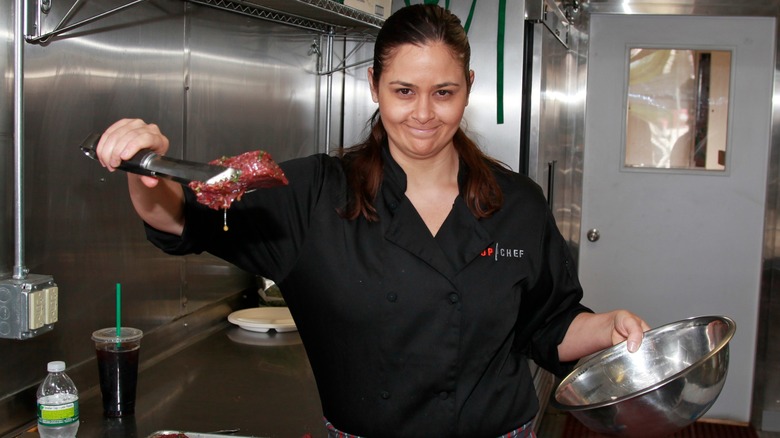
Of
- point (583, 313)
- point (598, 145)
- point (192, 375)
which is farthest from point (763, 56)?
point (192, 375)

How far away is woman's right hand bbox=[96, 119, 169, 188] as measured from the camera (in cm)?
110

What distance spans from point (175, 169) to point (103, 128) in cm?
97

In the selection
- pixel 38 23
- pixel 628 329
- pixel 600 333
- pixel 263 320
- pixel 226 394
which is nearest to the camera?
pixel 628 329

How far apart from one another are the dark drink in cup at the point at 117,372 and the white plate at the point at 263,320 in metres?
0.72

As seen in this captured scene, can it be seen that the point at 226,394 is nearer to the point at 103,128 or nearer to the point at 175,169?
the point at 103,128

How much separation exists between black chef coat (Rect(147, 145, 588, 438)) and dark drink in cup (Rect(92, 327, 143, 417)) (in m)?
0.45

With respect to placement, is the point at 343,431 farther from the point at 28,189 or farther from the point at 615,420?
the point at 28,189

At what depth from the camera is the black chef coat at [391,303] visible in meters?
1.48

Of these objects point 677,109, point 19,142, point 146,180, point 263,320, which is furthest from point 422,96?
point 677,109

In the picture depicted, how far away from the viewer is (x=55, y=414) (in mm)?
1546

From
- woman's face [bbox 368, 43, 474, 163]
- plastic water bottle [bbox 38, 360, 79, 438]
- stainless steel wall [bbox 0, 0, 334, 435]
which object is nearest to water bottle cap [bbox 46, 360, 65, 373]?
plastic water bottle [bbox 38, 360, 79, 438]

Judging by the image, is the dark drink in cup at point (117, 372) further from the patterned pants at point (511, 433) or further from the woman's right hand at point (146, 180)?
the woman's right hand at point (146, 180)

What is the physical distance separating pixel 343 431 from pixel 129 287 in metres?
0.83

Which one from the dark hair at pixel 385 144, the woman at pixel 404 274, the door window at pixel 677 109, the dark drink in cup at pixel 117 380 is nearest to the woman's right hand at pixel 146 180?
the woman at pixel 404 274
